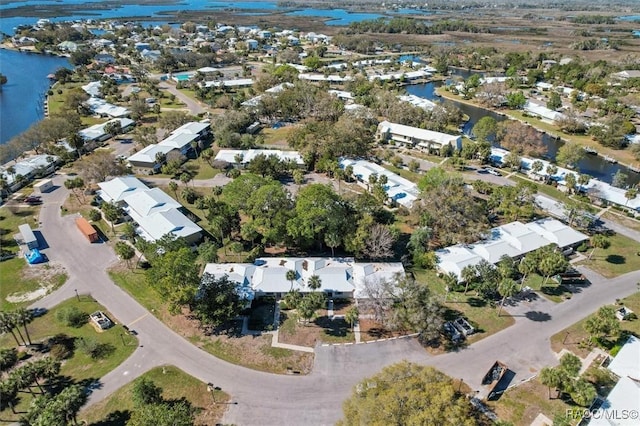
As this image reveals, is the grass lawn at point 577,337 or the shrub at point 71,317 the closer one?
the grass lawn at point 577,337

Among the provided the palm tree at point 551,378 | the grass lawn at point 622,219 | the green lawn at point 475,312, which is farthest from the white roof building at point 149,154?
the grass lawn at point 622,219

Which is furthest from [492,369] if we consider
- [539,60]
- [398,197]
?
[539,60]

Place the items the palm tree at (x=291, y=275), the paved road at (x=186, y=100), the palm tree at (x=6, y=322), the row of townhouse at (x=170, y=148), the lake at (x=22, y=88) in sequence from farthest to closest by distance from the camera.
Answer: the paved road at (x=186, y=100)
the lake at (x=22, y=88)
the row of townhouse at (x=170, y=148)
the palm tree at (x=291, y=275)
the palm tree at (x=6, y=322)

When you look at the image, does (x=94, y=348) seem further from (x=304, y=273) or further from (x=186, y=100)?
(x=186, y=100)

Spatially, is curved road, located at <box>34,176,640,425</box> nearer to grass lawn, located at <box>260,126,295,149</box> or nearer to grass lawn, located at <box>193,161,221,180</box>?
grass lawn, located at <box>193,161,221,180</box>

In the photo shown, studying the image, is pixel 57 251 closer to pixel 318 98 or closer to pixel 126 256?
pixel 126 256

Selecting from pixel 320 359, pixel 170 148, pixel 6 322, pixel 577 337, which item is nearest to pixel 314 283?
pixel 320 359

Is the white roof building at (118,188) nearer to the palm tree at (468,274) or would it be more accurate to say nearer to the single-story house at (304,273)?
the single-story house at (304,273)
